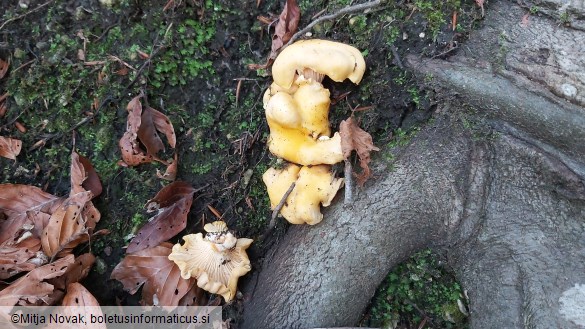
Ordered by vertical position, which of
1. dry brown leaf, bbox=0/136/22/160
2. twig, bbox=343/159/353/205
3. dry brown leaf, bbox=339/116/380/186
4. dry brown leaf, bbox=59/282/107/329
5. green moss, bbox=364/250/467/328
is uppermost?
dry brown leaf, bbox=339/116/380/186

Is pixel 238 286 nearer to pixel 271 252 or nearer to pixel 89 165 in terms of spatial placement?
pixel 271 252

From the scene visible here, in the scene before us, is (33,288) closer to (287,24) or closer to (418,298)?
(287,24)

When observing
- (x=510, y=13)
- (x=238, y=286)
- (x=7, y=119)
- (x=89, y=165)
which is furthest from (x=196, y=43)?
(x=510, y=13)

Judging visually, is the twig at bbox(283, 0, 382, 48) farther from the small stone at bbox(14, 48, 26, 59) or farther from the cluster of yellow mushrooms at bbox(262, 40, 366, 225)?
the small stone at bbox(14, 48, 26, 59)

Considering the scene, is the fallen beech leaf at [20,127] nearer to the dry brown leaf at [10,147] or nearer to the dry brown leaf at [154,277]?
the dry brown leaf at [10,147]

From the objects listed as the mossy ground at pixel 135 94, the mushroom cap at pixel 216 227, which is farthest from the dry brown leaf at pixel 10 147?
the mushroom cap at pixel 216 227

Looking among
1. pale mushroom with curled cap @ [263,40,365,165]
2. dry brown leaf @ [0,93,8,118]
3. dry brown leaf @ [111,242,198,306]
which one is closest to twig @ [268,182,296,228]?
pale mushroom with curled cap @ [263,40,365,165]
